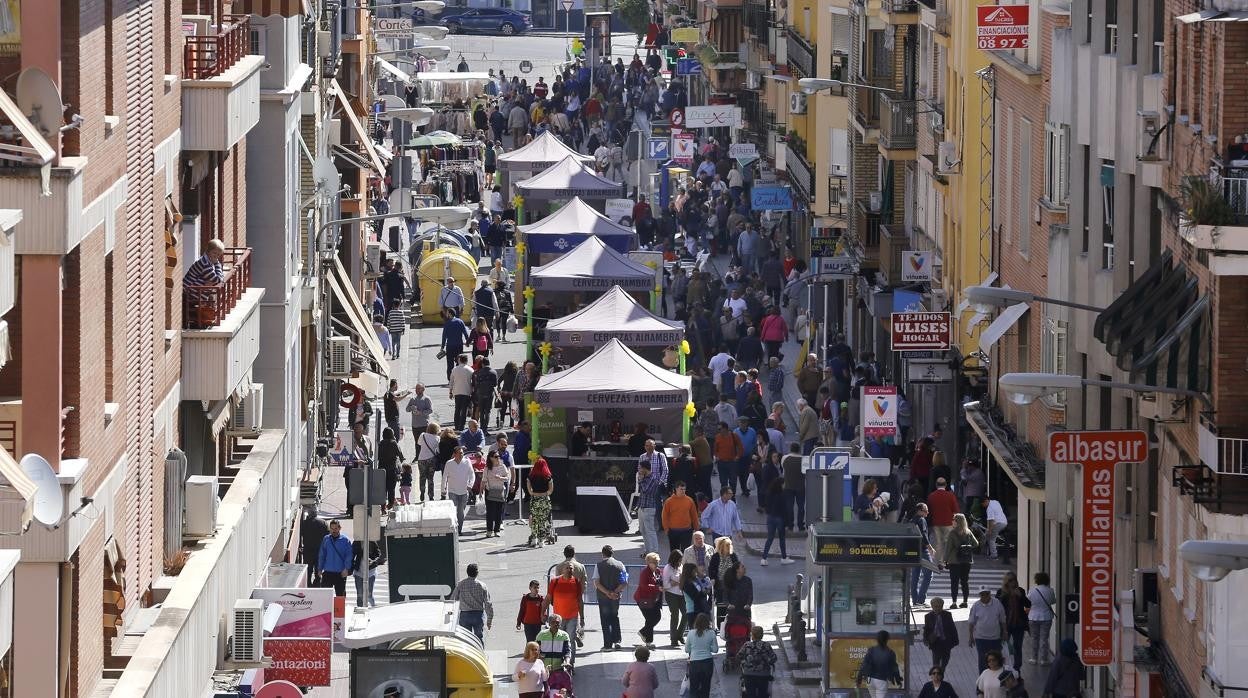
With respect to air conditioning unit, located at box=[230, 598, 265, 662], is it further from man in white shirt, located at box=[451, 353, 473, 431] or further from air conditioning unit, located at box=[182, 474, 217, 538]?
man in white shirt, located at box=[451, 353, 473, 431]

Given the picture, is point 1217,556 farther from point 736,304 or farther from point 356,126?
point 736,304

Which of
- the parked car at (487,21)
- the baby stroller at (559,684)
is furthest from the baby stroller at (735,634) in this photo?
the parked car at (487,21)

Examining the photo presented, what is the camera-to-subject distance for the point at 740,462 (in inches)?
1594

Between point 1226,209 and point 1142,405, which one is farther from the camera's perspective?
point 1142,405

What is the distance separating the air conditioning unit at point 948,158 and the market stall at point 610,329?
5131mm

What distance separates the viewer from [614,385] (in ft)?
132

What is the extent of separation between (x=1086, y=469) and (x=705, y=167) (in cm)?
5557

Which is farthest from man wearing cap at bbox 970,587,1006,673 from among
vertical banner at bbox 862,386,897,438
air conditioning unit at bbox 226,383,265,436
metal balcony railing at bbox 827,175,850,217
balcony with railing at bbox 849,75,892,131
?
metal balcony railing at bbox 827,175,850,217

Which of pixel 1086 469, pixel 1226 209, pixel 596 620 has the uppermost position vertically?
pixel 1226 209

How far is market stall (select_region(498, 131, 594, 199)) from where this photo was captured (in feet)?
231

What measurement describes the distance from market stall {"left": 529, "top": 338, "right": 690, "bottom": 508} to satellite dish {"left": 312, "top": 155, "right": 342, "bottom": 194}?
15.0 ft

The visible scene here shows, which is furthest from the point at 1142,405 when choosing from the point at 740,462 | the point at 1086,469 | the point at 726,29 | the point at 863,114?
the point at 726,29

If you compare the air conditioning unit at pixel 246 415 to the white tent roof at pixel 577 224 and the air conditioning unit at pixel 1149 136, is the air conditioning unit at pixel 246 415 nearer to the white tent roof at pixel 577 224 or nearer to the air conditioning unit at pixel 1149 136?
the air conditioning unit at pixel 1149 136

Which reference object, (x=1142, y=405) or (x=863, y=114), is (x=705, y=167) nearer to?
(x=863, y=114)
